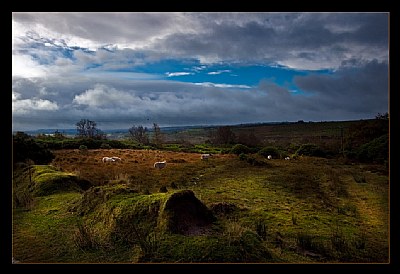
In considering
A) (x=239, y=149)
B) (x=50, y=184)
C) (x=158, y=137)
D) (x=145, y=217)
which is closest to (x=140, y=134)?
(x=158, y=137)

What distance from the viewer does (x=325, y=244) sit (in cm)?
558

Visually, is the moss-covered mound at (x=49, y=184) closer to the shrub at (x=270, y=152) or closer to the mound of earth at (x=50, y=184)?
the mound of earth at (x=50, y=184)

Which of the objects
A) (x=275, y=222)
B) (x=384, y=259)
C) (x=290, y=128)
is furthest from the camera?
(x=290, y=128)

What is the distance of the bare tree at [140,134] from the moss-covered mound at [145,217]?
20.6 metres

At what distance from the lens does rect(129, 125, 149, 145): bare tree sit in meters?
26.9

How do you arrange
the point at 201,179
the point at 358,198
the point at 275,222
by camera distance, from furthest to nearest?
the point at 201,179 → the point at 358,198 → the point at 275,222

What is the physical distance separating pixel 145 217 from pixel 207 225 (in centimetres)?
112

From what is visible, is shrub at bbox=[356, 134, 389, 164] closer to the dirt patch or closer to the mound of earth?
the dirt patch

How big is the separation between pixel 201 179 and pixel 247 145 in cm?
928

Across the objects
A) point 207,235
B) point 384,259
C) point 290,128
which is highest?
point 290,128

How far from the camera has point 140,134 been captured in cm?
2716

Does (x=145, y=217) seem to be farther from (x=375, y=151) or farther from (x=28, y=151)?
(x=375, y=151)
